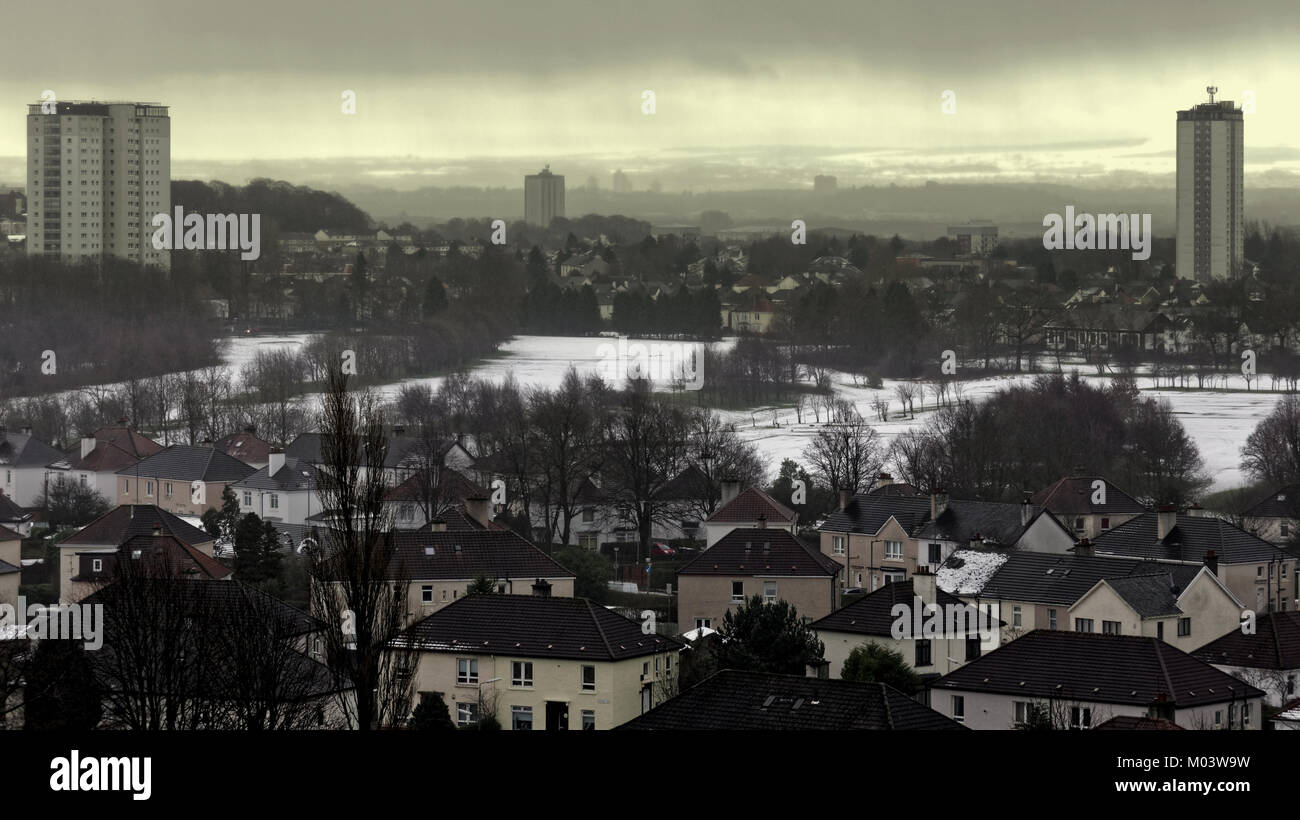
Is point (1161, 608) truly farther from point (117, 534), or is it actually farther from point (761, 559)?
point (117, 534)

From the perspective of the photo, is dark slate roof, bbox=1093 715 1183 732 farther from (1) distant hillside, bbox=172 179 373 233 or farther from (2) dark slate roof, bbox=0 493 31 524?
(1) distant hillside, bbox=172 179 373 233

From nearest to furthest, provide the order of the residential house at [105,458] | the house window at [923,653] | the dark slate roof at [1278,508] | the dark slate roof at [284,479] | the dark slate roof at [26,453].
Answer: the house window at [923,653] → the dark slate roof at [1278,508] → the dark slate roof at [284,479] → the residential house at [105,458] → the dark slate roof at [26,453]

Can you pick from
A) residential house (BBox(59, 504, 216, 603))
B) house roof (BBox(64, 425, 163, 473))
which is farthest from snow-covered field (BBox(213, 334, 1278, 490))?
residential house (BBox(59, 504, 216, 603))

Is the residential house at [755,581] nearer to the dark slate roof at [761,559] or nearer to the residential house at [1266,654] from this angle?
the dark slate roof at [761,559]

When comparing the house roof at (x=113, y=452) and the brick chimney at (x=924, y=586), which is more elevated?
the house roof at (x=113, y=452)

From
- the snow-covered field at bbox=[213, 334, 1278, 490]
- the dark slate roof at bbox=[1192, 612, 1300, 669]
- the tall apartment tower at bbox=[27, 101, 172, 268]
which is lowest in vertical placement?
the dark slate roof at bbox=[1192, 612, 1300, 669]

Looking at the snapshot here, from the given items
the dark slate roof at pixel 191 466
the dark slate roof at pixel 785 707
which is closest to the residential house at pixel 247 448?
the dark slate roof at pixel 191 466
